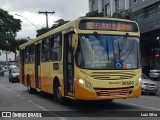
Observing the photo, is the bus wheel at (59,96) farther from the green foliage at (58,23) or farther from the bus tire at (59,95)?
the green foliage at (58,23)

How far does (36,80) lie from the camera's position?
20.8 meters

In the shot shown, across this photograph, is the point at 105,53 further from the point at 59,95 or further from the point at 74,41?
the point at 59,95

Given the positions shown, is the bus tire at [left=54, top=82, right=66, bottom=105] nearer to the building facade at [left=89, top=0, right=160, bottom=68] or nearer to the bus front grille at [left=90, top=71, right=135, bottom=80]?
the bus front grille at [left=90, top=71, right=135, bottom=80]

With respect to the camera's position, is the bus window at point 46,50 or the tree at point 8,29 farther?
the tree at point 8,29

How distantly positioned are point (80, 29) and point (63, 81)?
238 cm

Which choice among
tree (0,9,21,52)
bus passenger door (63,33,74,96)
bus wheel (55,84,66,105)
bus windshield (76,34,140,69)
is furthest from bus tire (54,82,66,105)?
tree (0,9,21,52)

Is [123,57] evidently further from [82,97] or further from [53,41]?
[53,41]

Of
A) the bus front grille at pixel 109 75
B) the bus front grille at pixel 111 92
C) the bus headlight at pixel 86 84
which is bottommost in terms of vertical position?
the bus front grille at pixel 111 92

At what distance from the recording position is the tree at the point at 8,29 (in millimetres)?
76400

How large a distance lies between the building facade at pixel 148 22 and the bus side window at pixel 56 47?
22628 millimetres

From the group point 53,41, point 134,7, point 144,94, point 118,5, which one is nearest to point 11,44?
point 118,5

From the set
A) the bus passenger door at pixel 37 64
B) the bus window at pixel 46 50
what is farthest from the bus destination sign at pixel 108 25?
the bus passenger door at pixel 37 64

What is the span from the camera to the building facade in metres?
39.8

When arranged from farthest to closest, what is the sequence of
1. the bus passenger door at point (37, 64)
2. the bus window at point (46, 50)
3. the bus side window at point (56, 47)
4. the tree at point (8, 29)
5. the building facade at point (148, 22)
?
the tree at point (8, 29)
the building facade at point (148, 22)
the bus passenger door at point (37, 64)
the bus window at point (46, 50)
the bus side window at point (56, 47)
